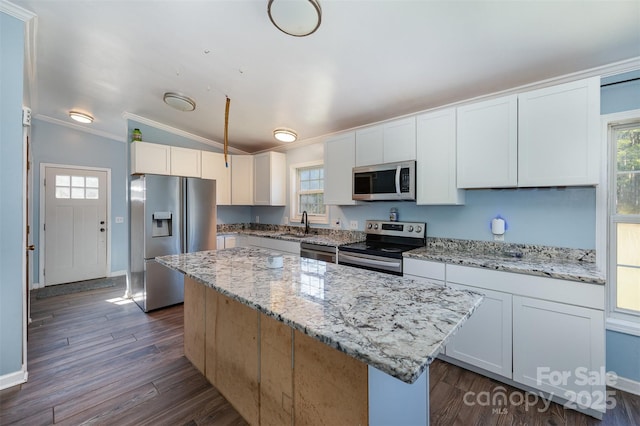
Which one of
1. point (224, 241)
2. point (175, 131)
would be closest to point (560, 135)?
point (224, 241)

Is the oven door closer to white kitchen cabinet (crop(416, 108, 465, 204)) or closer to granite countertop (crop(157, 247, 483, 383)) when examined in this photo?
white kitchen cabinet (crop(416, 108, 465, 204))

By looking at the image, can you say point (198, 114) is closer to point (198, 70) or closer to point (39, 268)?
point (198, 70)

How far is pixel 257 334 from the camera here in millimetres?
1537

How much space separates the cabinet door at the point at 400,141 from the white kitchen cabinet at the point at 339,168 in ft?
1.48

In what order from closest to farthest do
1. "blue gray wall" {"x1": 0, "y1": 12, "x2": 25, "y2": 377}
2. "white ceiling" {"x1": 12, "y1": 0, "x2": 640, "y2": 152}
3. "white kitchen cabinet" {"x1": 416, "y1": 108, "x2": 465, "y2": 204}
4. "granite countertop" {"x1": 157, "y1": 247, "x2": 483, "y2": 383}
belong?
"granite countertop" {"x1": 157, "y1": 247, "x2": 483, "y2": 383} → "white ceiling" {"x1": 12, "y1": 0, "x2": 640, "y2": 152} → "blue gray wall" {"x1": 0, "y1": 12, "x2": 25, "y2": 377} → "white kitchen cabinet" {"x1": 416, "y1": 108, "x2": 465, "y2": 204}

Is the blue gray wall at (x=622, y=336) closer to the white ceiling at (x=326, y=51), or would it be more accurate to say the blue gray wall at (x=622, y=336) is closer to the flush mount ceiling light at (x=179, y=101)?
the white ceiling at (x=326, y=51)

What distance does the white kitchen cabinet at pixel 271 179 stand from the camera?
4.43 m

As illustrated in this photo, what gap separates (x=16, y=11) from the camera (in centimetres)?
199

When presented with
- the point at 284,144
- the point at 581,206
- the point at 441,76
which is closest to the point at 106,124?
the point at 284,144

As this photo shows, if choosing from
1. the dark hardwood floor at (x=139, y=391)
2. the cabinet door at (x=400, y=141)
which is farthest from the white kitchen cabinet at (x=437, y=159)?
the dark hardwood floor at (x=139, y=391)

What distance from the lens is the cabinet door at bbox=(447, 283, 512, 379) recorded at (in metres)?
1.97

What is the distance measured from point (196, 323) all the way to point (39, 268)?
164 inches

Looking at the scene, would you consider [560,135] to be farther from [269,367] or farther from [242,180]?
[242,180]

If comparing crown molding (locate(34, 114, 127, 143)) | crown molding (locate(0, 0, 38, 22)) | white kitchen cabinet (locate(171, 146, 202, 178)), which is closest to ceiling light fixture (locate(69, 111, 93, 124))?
crown molding (locate(34, 114, 127, 143))
